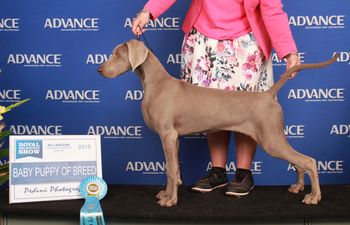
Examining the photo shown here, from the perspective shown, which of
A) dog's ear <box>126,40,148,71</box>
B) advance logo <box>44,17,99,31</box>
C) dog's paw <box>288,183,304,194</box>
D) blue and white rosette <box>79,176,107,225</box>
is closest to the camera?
blue and white rosette <box>79,176,107,225</box>

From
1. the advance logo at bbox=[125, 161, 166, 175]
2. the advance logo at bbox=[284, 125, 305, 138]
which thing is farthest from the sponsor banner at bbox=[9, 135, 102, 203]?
the advance logo at bbox=[284, 125, 305, 138]

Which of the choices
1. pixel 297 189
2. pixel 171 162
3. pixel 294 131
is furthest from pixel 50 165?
pixel 294 131

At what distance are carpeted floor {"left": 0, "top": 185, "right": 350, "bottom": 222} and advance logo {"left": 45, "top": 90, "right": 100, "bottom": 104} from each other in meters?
0.84

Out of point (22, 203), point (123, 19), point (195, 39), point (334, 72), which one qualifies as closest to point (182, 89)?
point (195, 39)

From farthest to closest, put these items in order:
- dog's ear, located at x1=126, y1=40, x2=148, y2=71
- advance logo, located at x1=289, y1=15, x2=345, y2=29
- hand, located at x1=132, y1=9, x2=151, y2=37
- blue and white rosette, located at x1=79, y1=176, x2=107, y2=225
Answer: advance logo, located at x1=289, y1=15, x2=345, y2=29
hand, located at x1=132, y1=9, x2=151, y2=37
dog's ear, located at x1=126, y1=40, x2=148, y2=71
blue and white rosette, located at x1=79, y1=176, x2=107, y2=225

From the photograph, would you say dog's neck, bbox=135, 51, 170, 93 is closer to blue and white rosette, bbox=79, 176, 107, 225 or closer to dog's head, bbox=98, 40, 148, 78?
dog's head, bbox=98, 40, 148, 78

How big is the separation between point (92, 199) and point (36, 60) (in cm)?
126

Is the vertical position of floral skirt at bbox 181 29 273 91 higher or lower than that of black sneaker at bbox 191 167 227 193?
higher

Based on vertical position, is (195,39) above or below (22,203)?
above

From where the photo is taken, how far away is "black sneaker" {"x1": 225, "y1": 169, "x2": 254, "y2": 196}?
2.04 meters

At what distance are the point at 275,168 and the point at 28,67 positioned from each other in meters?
1.58

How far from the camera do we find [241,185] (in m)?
2.06

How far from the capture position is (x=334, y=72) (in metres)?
2.68

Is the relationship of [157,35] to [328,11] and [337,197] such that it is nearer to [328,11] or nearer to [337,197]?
[328,11]
